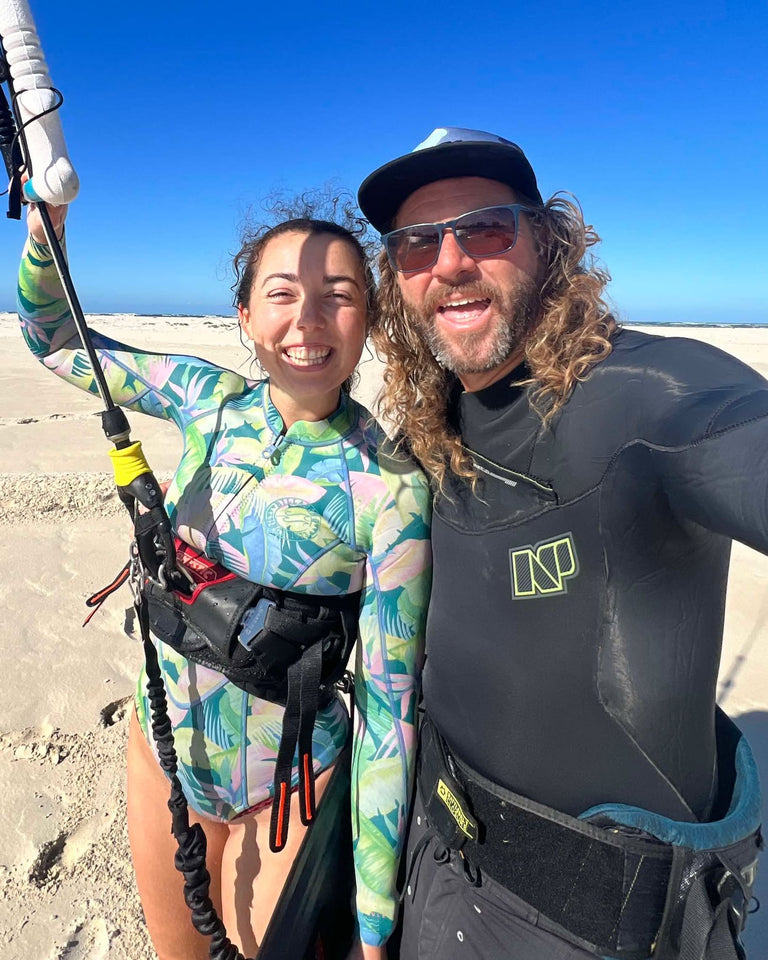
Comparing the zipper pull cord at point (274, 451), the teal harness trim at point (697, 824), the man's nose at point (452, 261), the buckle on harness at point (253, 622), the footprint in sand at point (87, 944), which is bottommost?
the footprint in sand at point (87, 944)

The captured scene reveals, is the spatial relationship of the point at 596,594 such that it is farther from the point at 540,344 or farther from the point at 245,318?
the point at 245,318

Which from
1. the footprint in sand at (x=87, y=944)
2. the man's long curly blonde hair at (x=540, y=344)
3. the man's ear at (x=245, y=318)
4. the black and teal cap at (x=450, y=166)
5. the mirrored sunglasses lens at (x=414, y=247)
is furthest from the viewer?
the footprint in sand at (x=87, y=944)

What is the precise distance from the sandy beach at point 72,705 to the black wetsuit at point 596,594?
1.57 m

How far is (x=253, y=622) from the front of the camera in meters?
1.82

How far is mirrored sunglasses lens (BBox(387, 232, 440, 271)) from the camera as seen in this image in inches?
75.1

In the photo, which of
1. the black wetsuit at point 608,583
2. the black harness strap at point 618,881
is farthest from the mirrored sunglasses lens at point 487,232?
the black harness strap at point 618,881

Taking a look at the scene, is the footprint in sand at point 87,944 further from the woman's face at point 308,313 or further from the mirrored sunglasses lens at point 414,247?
the mirrored sunglasses lens at point 414,247

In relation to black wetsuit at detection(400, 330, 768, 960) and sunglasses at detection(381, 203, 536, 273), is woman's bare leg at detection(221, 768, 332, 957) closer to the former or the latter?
black wetsuit at detection(400, 330, 768, 960)

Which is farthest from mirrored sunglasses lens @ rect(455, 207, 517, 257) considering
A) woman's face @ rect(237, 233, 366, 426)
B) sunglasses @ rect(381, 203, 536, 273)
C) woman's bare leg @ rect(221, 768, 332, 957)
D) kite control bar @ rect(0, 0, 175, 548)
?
woman's bare leg @ rect(221, 768, 332, 957)

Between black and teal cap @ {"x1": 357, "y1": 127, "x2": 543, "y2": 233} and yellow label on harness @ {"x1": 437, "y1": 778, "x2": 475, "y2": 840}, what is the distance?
184 cm

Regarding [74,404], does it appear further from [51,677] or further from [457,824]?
[457,824]

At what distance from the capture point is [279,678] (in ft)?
6.12

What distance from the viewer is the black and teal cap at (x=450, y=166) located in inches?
70.2

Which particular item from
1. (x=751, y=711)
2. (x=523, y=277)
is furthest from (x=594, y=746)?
(x=751, y=711)
